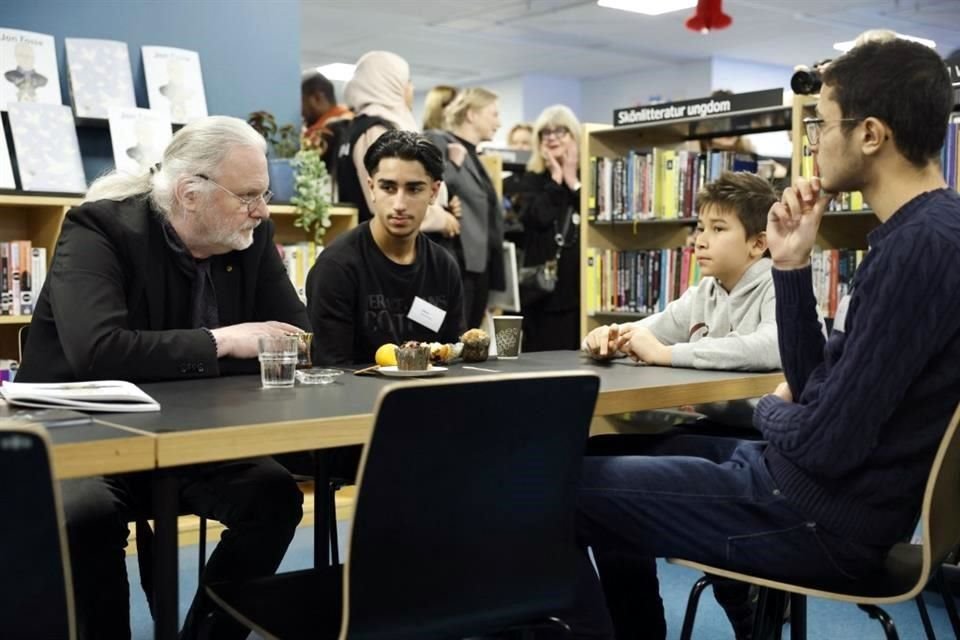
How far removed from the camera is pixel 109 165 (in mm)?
4492

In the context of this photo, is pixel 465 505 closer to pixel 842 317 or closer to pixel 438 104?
pixel 842 317

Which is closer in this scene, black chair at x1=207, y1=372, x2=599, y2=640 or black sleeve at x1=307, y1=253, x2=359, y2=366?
black chair at x1=207, y1=372, x2=599, y2=640

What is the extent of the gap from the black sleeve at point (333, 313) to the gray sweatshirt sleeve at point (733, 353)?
2.99ft

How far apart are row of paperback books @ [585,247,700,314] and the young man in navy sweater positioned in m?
2.86

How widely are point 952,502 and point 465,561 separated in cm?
82

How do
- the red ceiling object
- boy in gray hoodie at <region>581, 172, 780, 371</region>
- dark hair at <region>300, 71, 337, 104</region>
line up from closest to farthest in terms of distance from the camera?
boy in gray hoodie at <region>581, 172, 780, 371</region> → dark hair at <region>300, 71, 337, 104</region> → the red ceiling object

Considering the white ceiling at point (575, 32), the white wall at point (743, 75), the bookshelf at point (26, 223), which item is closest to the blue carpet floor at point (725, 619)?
the bookshelf at point (26, 223)

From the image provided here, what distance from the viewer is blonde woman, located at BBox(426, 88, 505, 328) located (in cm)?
505

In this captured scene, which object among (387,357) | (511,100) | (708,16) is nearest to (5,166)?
(387,357)

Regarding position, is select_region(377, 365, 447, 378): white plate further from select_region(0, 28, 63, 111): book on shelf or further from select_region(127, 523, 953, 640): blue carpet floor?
select_region(0, 28, 63, 111): book on shelf

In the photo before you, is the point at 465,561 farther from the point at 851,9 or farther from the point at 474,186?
the point at 851,9

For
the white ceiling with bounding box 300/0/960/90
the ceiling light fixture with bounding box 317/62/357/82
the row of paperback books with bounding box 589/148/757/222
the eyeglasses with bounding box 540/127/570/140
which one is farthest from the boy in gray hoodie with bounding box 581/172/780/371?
the ceiling light fixture with bounding box 317/62/357/82

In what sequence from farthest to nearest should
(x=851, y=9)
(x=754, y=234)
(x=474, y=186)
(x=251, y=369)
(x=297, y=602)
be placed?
(x=851, y=9) → (x=474, y=186) → (x=754, y=234) → (x=251, y=369) → (x=297, y=602)

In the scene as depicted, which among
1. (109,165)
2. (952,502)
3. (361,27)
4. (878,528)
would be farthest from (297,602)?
(361,27)
